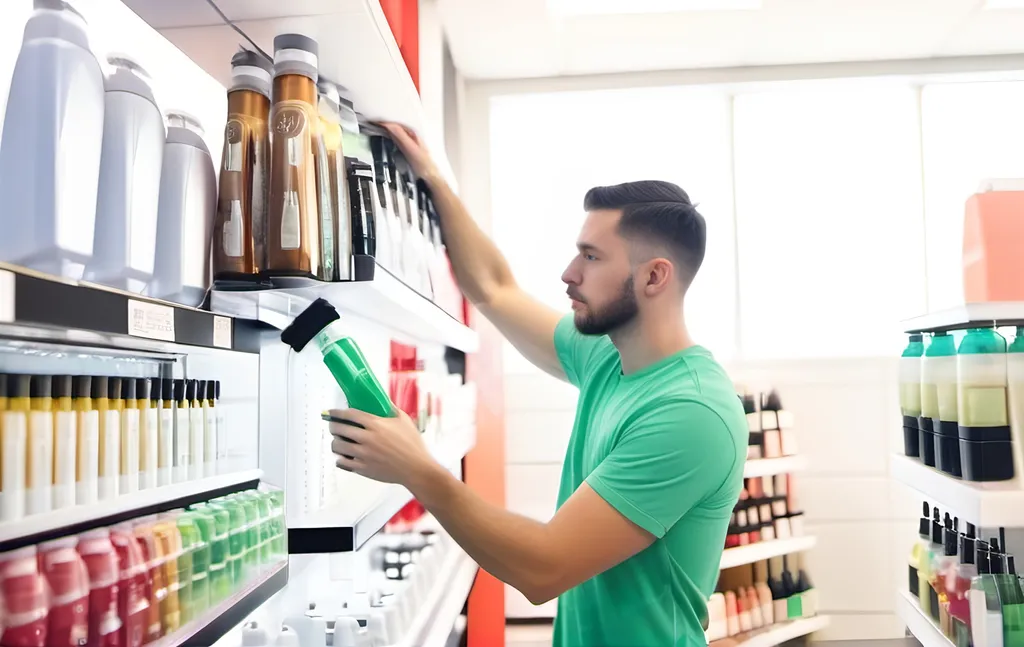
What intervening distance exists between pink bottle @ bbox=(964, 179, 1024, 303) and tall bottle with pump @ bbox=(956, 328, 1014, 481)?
18 centimetres

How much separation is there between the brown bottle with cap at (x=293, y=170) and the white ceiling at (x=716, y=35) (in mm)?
2629

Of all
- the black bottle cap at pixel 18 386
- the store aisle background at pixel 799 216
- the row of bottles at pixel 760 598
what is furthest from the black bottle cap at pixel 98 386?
the store aisle background at pixel 799 216

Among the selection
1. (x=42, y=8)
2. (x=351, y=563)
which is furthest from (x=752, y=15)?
(x=42, y=8)

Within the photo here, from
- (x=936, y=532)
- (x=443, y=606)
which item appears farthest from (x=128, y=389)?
(x=936, y=532)

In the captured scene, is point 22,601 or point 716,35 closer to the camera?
point 22,601

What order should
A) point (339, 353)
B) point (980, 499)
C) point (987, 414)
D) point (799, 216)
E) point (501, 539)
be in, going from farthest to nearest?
point (799, 216) → point (987, 414) → point (980, 499) → point (501, 539) → point (339, 353)

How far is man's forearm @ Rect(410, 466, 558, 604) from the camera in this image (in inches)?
54.1

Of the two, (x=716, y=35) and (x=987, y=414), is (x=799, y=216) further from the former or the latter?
(x=987, y=414)

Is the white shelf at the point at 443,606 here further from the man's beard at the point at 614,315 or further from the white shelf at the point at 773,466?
the white shelf at the point at 773,466

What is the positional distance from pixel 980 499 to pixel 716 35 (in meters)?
2.74

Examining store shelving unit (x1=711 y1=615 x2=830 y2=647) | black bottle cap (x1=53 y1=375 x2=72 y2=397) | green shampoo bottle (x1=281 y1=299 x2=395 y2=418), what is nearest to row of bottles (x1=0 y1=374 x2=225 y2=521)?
black bottle cap (x1=53 y1=375 x2=72 y2=397)

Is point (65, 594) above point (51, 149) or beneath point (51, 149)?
beneath

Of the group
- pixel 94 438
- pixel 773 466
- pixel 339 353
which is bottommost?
pixel 773 466

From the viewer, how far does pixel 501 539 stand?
1.41 metres
